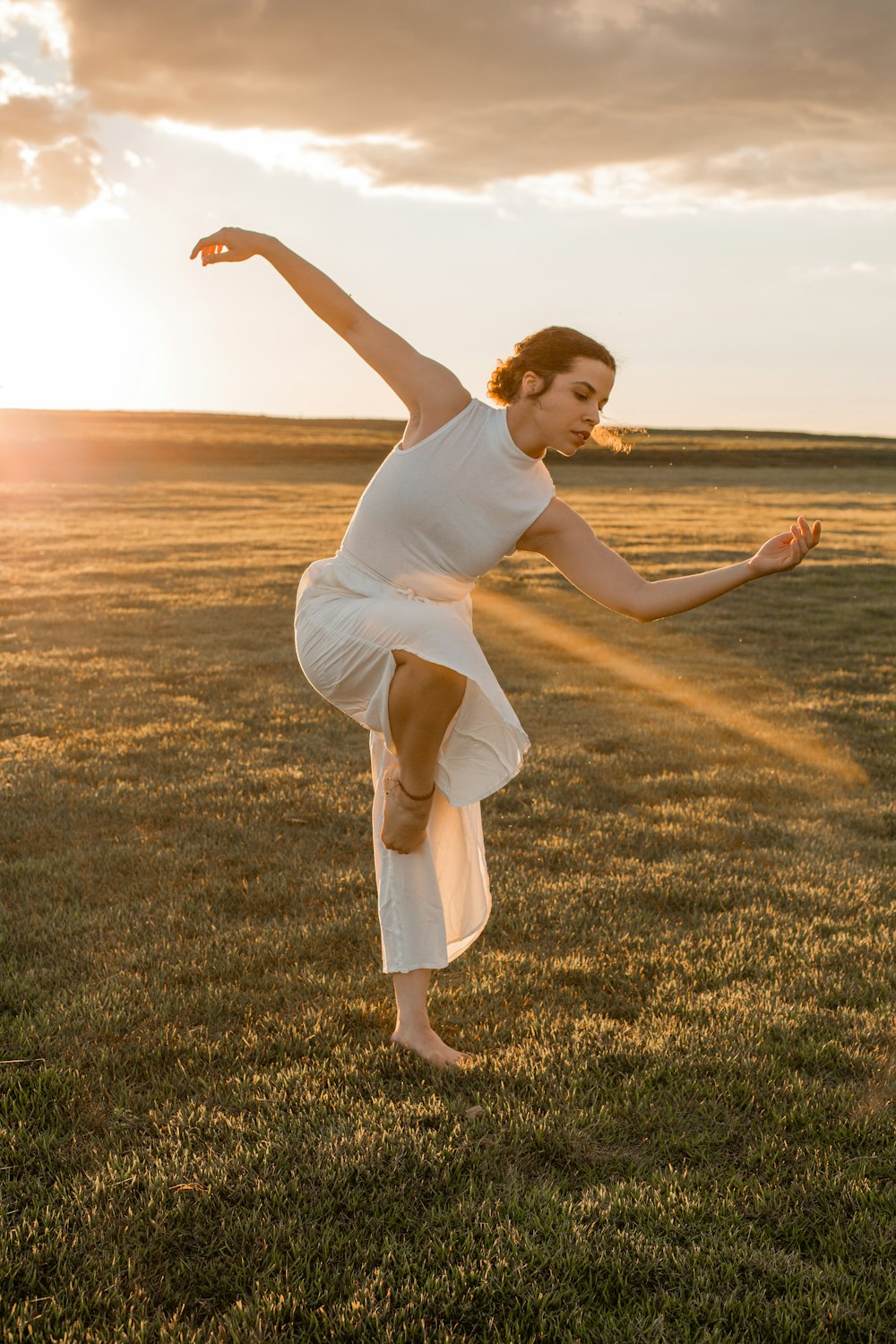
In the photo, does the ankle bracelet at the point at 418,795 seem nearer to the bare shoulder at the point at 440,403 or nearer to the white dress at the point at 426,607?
the white dress at the point at 426,607

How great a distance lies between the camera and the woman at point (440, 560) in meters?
3.99

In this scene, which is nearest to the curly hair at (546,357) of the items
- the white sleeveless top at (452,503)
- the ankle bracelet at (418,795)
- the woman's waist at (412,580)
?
the white sleeveless top at (452,503)

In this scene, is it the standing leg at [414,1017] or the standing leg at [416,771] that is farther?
the standing leg at [414,1017]

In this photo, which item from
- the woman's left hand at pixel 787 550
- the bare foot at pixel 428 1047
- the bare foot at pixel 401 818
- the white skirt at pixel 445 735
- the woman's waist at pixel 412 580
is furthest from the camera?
the bare foot at pixel 428 1047

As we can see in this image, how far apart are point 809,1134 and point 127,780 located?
6144 millimetres

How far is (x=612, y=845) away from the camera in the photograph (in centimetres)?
739

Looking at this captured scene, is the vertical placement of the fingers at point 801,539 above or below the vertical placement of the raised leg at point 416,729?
above

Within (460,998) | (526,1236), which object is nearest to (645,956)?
(460,998)

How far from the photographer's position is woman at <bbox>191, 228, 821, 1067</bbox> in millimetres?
3992

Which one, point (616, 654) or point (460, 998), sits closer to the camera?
point (460, 998)

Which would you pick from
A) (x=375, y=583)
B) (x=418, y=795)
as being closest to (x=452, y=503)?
(x=375, y=583)

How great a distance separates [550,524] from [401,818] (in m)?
1.27

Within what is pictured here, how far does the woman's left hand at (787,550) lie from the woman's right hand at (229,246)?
2.19 m

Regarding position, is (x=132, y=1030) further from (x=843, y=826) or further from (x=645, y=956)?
(x=843, y=826)
